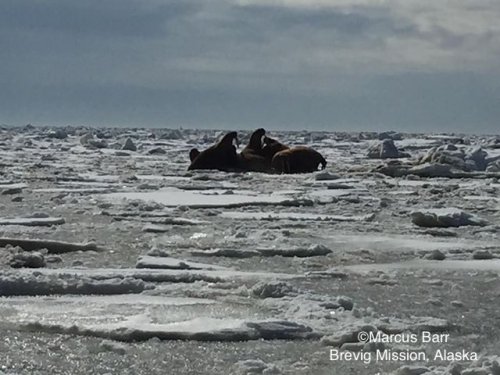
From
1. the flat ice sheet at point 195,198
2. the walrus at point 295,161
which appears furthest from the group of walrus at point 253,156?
the flat ice sheet at point 195,198

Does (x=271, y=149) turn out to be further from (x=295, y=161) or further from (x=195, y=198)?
(x=195, y=198)

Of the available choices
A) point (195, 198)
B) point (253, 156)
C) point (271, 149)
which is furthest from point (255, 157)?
point (195, 198)

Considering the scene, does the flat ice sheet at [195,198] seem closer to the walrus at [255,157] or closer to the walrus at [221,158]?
the walrus at [255,157]

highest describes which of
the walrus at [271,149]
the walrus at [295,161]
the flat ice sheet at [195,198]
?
the walrus at [271,149]

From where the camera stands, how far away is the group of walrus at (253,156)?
39.4ft

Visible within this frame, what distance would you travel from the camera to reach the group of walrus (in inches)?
472

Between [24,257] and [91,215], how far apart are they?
223cm

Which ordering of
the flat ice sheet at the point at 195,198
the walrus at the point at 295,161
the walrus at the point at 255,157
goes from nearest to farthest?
the flat ice sheet at the point at 195,198
the walrus at the point at 295,161
the walrus at the point at 255,157

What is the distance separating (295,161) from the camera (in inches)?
463

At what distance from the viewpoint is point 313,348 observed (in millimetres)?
2680

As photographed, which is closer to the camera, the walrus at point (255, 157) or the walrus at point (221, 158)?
the walrus at point (255, 157)

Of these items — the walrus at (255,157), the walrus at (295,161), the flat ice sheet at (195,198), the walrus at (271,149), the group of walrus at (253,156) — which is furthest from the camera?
the walrus at (271,149)

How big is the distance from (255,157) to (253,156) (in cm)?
6

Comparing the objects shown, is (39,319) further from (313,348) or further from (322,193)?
(322,193)
